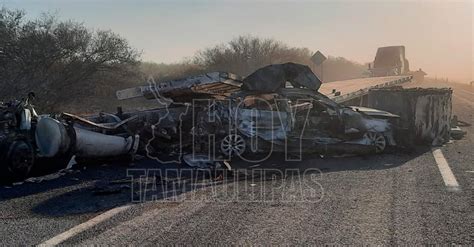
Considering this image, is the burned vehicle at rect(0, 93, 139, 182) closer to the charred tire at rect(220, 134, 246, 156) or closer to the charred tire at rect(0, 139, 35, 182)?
the charred tire at rect(0, 139, 35, 182)

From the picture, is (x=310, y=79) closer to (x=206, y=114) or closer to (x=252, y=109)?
(x=252, y=109)

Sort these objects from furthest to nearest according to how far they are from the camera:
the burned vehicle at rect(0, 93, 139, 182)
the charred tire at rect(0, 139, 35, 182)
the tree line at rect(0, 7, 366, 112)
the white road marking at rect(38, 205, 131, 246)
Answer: the tree line at rect(0, 7, 366, 112) → the burned vehicle at rect(0, 93, 139, 182) → the charred tire at rect(0, 139, 35, 182) → the white road marking at rect(38, 205, 131, 246)

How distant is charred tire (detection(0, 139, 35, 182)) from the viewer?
704 centimetres

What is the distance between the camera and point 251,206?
5.62 metres

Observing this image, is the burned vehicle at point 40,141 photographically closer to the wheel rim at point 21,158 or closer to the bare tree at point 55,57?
the wheel rim at point 21,158

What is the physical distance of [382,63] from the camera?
39688mm

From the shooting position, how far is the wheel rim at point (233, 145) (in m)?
9.12

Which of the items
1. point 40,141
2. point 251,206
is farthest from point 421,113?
point 40,141

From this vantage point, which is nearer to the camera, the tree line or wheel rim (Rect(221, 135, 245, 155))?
wheel rim (Rect(221, 135, 245, 155))

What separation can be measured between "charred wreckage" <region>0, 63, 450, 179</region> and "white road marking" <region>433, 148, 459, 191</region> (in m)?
0.95

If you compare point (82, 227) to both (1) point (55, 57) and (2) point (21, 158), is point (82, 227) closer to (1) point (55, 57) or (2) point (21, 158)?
(2) point (21, 158)

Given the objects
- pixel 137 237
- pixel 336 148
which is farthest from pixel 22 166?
pixel 336 148

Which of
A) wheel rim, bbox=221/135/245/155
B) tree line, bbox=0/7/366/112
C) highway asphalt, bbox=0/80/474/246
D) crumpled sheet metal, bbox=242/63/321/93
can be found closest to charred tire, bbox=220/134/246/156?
wheel rim, bbox=221/135/245/155

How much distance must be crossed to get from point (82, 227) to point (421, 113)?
8.34m
